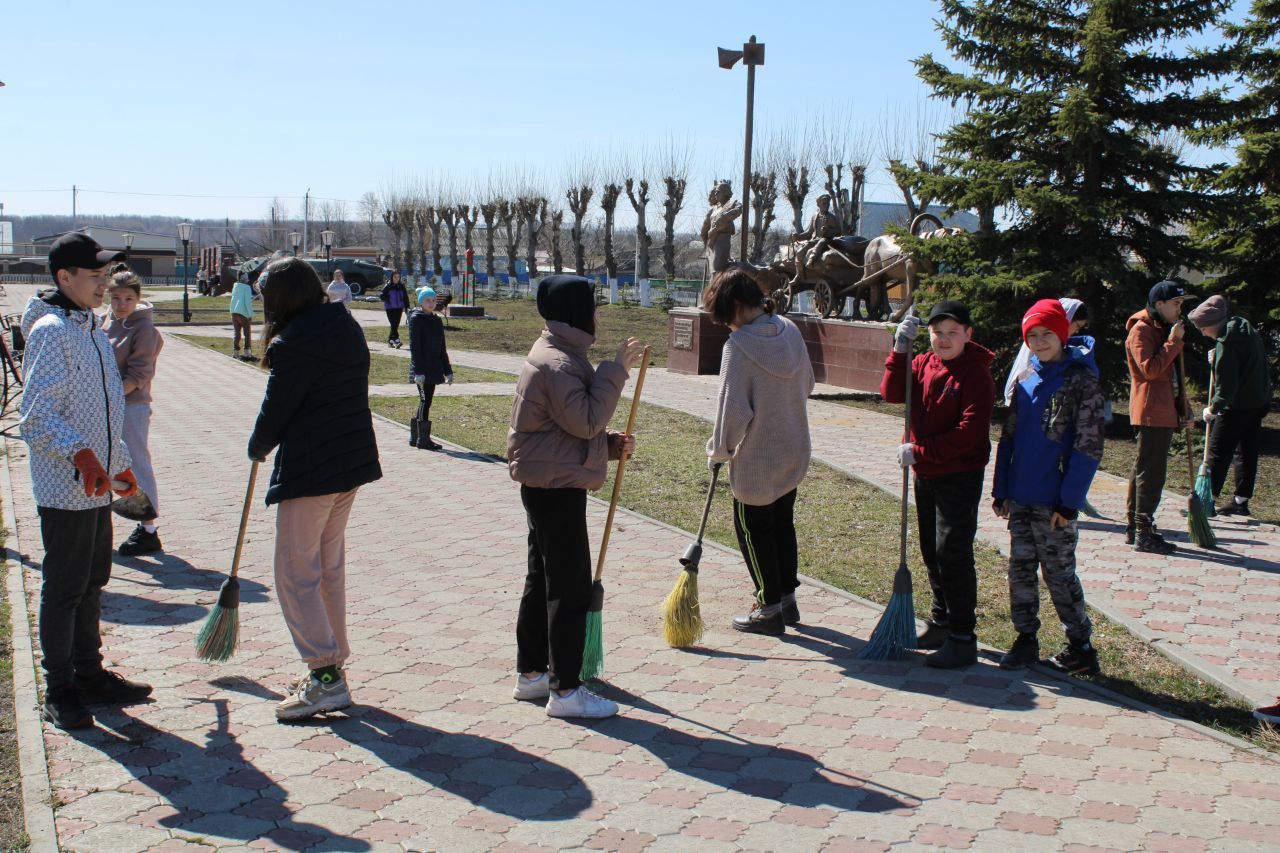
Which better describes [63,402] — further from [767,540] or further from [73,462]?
[767,540]

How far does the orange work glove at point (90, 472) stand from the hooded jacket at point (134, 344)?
8.25 ft

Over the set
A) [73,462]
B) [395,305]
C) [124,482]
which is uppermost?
[395,305]

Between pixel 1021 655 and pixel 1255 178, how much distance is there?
11.3 m

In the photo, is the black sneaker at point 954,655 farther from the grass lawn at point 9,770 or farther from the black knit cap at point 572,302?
the grass lawn at point 9,770

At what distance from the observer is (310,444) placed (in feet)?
13.8

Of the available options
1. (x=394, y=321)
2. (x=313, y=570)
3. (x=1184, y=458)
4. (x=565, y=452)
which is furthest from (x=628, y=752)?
(x=394, y=321)

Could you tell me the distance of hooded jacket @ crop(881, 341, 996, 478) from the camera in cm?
506

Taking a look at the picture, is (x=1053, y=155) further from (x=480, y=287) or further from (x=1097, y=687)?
(x=480, y=287)

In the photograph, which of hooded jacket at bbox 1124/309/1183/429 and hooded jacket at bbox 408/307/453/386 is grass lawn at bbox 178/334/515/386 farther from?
hooded jacket at bbox 1124/309/1183/429

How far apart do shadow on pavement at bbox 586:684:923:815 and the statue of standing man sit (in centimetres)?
1529

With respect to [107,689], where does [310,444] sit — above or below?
above

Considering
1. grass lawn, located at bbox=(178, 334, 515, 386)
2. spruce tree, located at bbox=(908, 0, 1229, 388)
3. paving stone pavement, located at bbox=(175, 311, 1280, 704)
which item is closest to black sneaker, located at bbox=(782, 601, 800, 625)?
paving stone pavement, located at bbox=(175, 311, 1280, 704)

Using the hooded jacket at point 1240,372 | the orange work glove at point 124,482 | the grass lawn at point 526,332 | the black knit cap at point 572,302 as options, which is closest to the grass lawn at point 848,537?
the black knit cap at point 572,302

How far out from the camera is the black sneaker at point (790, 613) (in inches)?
227
